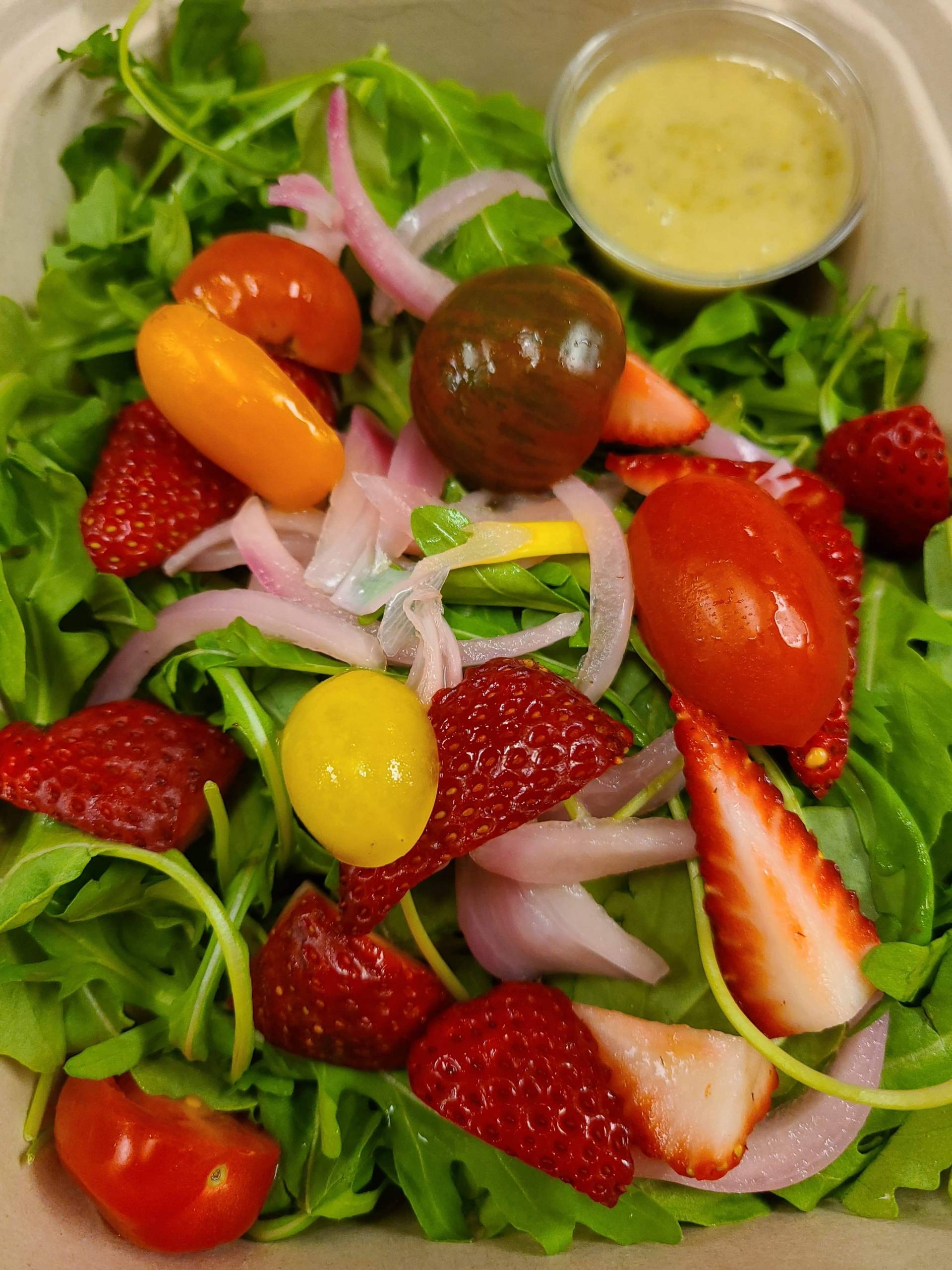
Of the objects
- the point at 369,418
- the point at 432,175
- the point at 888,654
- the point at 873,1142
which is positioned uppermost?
the point at 432,175

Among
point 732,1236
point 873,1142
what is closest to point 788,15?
point 873,1142

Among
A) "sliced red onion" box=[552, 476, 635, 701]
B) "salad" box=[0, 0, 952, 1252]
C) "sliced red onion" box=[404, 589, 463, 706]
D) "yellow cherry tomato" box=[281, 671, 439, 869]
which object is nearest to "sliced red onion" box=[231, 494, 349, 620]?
"salad" box=[0, 0, 952, 1252]

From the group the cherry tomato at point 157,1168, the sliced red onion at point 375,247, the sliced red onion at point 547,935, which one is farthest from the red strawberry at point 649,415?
the cherry tomato at point 157,1168

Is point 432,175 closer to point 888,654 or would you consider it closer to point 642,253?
point 642,253

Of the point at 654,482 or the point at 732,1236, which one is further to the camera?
the point at 654,482

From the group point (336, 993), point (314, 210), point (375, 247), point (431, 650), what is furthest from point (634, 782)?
point (314, 210)

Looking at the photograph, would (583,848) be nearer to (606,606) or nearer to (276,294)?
(606,606)

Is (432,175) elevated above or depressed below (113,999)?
above
